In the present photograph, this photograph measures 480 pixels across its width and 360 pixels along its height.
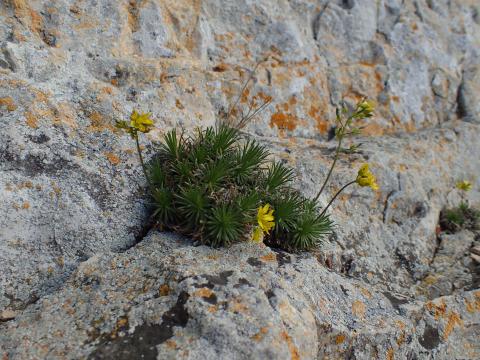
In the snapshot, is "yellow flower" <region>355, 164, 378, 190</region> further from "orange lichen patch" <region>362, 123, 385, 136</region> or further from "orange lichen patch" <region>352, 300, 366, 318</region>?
"orange lichen patch" <region>362, 123, 385, 136</region>

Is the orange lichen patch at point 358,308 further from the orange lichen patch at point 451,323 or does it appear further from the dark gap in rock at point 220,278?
the dark gap in rock at point 220,278

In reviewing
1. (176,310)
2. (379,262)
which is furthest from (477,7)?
(176,310)

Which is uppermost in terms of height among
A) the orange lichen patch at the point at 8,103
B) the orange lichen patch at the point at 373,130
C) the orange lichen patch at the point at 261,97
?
the orange lichen patch at the point at 261,97

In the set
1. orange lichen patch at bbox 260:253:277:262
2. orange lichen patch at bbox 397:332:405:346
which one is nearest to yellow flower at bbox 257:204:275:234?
orange lichen patch at bbox 260:253:277:262

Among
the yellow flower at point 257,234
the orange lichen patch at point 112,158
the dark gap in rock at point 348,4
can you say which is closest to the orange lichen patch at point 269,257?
the yellow flower at point 257,234

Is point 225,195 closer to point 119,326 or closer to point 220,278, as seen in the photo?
point 220,278

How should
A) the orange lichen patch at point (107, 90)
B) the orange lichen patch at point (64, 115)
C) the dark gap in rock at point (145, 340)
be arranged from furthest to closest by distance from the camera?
the orange lichen patch at point (107, 90) < the orange lichen patch at point (64, 115) < the dark gap in rock at point (145, 340)
